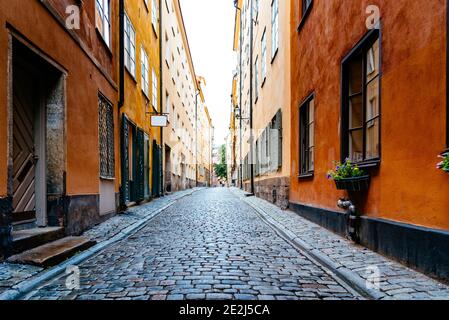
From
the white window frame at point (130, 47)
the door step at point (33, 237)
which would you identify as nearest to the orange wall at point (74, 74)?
the door step at point (33, 237)

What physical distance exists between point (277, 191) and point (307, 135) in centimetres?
351

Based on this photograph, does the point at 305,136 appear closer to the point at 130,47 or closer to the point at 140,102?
the point at 130,47

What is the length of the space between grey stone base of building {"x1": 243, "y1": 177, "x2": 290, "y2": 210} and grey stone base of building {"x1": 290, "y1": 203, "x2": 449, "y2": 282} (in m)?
4.90

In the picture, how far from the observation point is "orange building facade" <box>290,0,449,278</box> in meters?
3.65

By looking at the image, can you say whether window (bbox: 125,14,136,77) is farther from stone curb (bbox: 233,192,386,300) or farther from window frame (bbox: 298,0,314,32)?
stone curb (bbox: 233,192,386,300)

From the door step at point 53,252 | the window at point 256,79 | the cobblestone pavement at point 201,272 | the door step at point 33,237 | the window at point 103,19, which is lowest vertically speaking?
the cobblestone pavement at point 201,272

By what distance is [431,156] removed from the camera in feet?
12.2

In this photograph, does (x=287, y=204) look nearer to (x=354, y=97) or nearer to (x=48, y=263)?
(x=354, y=97)

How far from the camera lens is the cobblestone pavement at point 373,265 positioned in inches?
127

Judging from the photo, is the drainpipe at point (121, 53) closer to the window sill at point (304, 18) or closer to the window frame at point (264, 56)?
the window sill at point (304, 18)

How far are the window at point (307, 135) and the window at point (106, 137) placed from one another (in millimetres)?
4496

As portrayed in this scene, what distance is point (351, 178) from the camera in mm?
5273

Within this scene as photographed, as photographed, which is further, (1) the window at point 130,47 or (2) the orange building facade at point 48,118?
(1) the window at point 130,47
